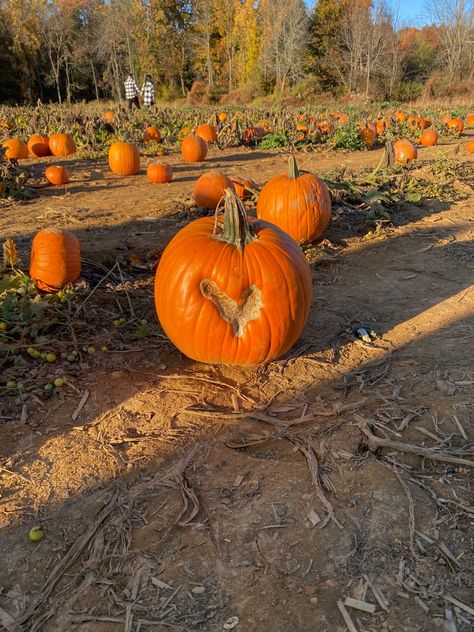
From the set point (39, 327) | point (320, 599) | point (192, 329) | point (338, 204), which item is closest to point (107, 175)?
point (338, 204)

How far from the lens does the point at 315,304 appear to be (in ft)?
13.5

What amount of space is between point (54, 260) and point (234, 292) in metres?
1.72

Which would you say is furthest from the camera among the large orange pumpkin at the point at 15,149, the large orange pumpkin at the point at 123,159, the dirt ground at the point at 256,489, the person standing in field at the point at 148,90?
the person standing in field at the point at 148,90

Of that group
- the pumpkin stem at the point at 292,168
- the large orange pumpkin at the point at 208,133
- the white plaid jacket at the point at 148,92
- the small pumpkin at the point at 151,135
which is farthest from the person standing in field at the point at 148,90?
the pumpkin stem at the point at 292,168

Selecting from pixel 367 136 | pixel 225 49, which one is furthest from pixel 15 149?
pixel 225 49

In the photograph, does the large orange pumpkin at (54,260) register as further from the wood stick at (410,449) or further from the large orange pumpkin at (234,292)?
the wood stick at (410,449)

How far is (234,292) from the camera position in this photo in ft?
9.29

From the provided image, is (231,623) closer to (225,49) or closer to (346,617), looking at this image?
(346,617)

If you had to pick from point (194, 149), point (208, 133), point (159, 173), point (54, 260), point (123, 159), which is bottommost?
point (54, 260)

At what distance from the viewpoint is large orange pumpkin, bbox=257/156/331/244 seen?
203 inches

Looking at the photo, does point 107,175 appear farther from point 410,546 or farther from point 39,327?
point 410,546

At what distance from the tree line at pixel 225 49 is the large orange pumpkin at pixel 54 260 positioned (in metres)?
35.4

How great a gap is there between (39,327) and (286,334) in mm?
1679

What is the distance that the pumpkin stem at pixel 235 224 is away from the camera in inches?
112
